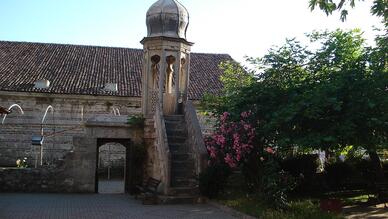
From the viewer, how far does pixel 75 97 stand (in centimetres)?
2797

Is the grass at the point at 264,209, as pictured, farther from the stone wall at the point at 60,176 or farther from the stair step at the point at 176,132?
the stone wall at the point at 60,176

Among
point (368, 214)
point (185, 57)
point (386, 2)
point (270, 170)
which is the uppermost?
point (185, 57)

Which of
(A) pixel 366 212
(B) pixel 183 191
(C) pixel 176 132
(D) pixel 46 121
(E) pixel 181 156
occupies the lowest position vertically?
(A) pixel 366 212

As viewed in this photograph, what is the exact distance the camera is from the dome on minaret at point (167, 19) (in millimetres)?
18297

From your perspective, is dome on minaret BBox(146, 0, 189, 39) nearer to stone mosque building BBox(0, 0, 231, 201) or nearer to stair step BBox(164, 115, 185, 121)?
stone mosque building BBox(0, 0, 231, 201)

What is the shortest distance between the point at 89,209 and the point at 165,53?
7.20m

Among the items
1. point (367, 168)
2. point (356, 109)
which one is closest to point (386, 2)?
point (356, 109)

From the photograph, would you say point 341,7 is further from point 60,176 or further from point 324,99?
point 60,176

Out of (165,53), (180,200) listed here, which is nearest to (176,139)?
(180,200)

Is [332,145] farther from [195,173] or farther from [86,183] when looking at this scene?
[86,183]

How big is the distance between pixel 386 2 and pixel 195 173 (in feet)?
26.0

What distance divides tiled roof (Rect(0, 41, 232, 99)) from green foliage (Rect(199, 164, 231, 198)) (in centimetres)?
1527

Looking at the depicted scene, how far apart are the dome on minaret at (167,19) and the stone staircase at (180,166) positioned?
3247mm

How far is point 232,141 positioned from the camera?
45.4 feet
